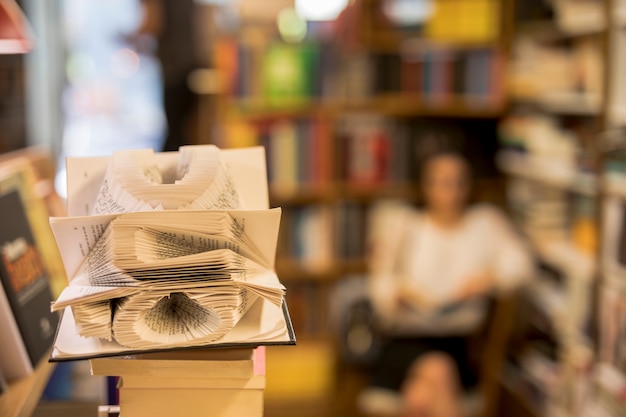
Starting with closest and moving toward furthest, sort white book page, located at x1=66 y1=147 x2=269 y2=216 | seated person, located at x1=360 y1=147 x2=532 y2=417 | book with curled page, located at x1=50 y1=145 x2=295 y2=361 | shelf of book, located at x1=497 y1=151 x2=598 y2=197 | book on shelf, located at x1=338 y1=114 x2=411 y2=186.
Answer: book with curled page, located at x1=50 y1=145 x2=295 y2=361 < white book page, located at x1=66 y1=147 x2=269 y2=216 < shelf of book, located at x1=497 y1=151 x2=598 y2=197 < seated person, located at x1=360 y1=147 x2=532 y2=417 < book on shelf, located at x1=338 y1=114 x2=411 y2=186

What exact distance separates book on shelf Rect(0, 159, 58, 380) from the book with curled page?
0.23 m

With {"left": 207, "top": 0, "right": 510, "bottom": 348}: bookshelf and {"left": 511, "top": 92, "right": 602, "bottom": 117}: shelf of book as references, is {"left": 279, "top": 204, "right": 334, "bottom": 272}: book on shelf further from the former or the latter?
{"left": 511, "top": 92, "right": 602, "bottom": 117}: shelf of book

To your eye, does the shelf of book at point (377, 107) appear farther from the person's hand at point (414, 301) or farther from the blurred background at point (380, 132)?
the person's hand at point (414, 301)

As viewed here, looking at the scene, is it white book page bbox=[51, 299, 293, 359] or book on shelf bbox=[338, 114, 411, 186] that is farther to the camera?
book on shelf bbox=[338, 114, 411, 186]

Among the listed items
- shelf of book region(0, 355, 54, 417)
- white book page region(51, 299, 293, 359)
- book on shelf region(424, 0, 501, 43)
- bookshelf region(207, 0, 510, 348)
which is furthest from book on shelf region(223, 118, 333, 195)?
white book page region(51, 299, 293, 359)

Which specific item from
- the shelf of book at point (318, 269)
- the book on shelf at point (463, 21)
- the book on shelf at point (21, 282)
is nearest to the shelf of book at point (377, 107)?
the book on shelf at point (463, 21)

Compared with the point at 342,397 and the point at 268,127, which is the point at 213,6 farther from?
the point at 342,397

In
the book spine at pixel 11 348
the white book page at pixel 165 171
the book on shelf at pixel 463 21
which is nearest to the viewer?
the white book page at pixel 165 171

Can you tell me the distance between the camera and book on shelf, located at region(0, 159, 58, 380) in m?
1.23

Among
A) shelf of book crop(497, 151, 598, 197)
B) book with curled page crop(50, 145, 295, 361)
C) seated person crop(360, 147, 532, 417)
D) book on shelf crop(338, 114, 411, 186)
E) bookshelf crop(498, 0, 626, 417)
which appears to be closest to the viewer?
book with curled page crop(50, 145, 295, 361)

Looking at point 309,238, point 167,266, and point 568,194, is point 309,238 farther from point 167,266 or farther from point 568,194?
point 167,266

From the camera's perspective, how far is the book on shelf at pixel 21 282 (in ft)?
4.05

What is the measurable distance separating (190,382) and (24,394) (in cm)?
32

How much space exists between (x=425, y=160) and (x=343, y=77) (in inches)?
21.8
